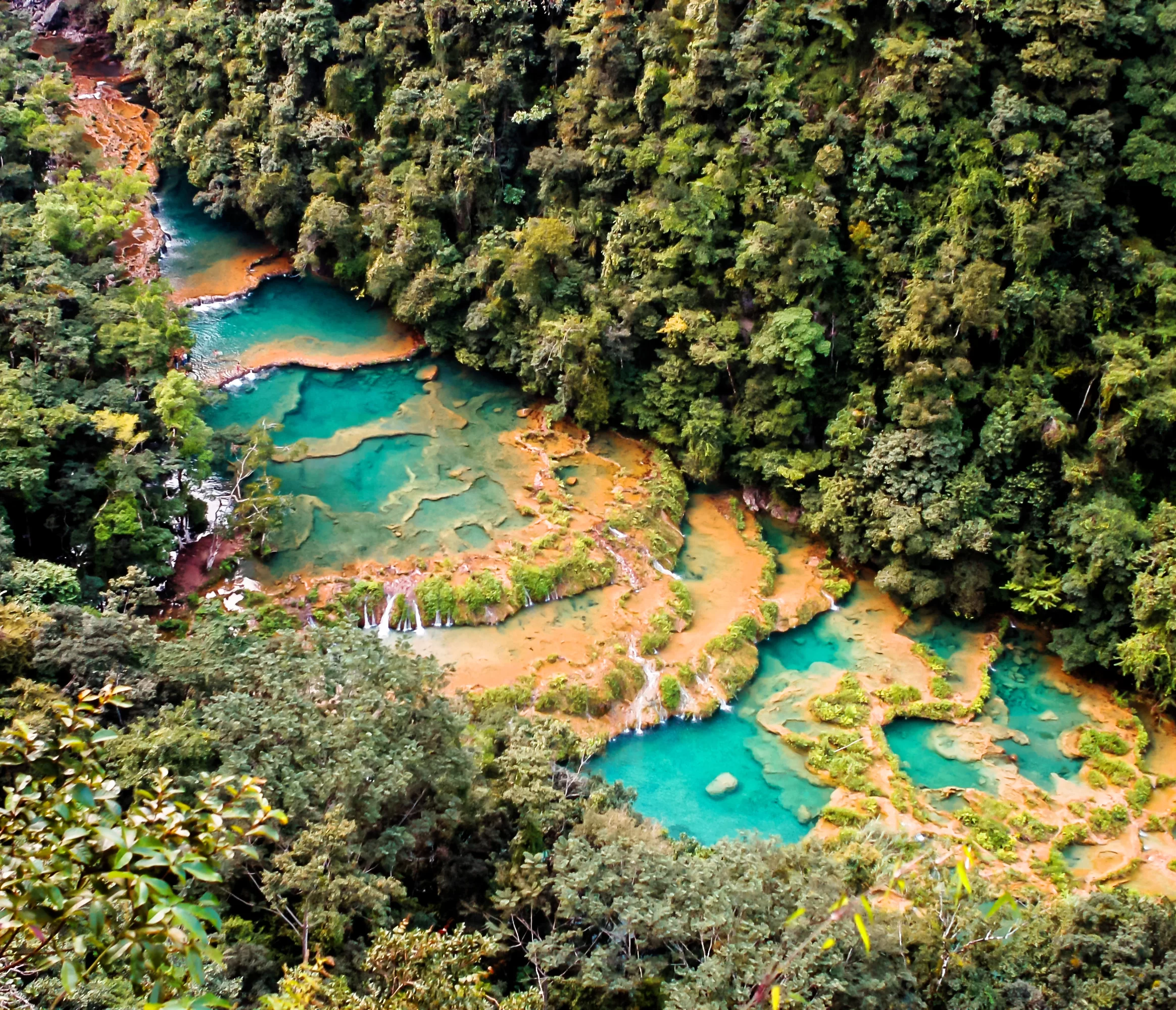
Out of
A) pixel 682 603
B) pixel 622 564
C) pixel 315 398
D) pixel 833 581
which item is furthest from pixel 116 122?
pixel 833 581

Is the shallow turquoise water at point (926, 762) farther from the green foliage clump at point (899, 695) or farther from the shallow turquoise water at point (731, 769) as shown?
the shallow turquoise water at point (731, 769)

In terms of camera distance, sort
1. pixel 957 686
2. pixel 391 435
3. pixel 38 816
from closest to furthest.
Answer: pixel 38 816 → pixel 957 686 → pixel 391 435

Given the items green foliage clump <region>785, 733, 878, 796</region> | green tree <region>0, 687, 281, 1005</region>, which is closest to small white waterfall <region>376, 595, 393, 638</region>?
green foliage clump <region>785, 733, 878, 796</region>

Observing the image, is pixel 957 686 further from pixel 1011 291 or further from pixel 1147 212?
pixel 1147 212

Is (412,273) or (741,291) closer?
(741,291)

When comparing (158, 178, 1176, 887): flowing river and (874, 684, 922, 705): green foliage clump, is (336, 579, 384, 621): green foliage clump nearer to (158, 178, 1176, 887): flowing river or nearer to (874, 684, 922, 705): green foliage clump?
(158, 178, 1176, 887): flowing river

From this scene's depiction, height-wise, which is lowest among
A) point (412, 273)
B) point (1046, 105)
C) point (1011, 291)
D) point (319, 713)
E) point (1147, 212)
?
point (319, 713)

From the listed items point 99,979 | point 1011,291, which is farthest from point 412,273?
point 99,979
